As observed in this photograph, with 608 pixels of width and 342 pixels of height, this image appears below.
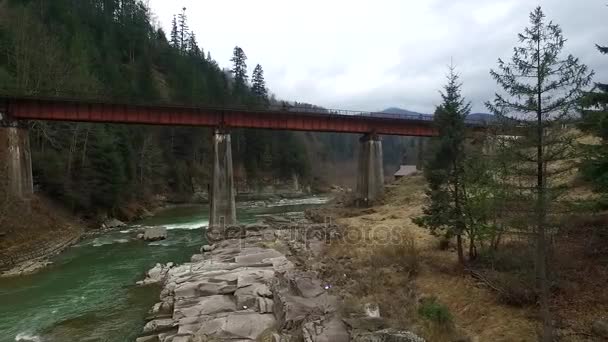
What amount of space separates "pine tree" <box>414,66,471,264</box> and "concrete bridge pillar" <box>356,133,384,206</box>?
108ft

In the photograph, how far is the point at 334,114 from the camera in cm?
5119

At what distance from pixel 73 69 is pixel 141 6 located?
75.6 metres

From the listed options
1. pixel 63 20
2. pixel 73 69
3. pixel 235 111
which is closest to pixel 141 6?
pixel 63 20

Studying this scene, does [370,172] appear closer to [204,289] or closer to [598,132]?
[204,289]

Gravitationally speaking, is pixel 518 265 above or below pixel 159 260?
above

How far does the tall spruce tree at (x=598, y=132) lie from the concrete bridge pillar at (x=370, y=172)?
123 ft

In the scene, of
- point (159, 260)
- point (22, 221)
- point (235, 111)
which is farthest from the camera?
point (235, 111)

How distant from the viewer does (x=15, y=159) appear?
36.4 m

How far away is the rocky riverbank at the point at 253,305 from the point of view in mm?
12188

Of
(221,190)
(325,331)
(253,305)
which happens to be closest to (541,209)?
(325,331)

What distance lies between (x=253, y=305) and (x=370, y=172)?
37.5 metres

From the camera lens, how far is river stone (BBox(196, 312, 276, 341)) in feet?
45.9

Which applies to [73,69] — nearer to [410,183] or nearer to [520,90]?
[410,183]

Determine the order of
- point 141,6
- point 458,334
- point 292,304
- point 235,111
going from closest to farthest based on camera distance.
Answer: point 458,334
point 292,304
point 235,111
point 141,6
